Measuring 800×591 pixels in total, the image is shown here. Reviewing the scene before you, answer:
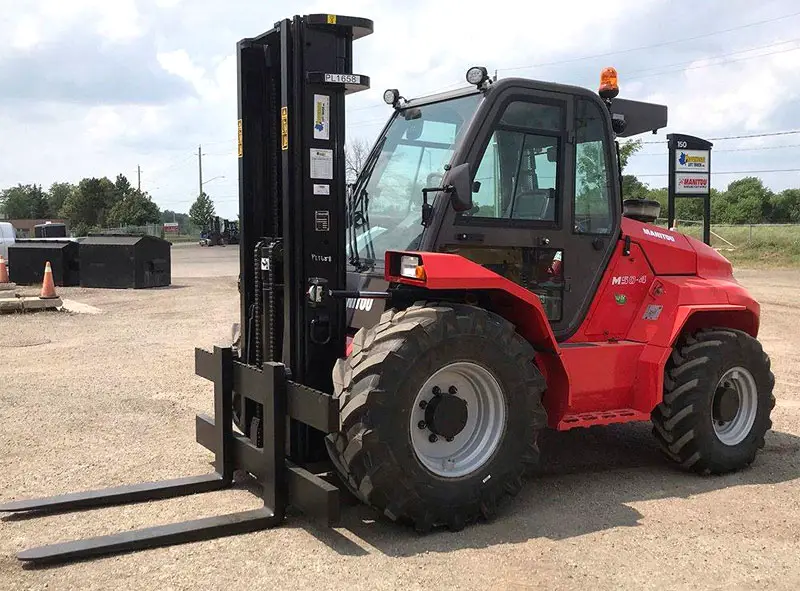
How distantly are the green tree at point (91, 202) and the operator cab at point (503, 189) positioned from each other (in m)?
83.9

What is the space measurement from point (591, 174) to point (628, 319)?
1.09 meters

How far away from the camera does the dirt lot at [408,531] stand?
3.67 meters

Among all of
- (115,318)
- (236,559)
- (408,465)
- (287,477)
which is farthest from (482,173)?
(115,318)

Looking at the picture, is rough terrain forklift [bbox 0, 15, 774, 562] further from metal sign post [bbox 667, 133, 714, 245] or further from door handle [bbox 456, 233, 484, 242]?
metal sign post [bbox 667, 133, 714, 245]

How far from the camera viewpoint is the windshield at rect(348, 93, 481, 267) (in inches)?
192

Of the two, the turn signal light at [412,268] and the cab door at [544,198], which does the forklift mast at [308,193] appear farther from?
the cab door at [544,198]

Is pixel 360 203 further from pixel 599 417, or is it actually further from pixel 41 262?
pixel 41 262

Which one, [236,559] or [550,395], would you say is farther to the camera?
[550,395]

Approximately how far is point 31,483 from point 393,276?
2.81 meters

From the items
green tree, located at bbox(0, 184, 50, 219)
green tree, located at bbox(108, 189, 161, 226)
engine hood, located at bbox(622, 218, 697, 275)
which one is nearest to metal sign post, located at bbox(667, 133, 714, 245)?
engine hood, located at bbox(622, 218, 697, 275)

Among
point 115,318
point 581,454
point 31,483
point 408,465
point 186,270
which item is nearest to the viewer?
point 408,465

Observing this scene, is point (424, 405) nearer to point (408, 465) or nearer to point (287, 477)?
point (408, 465)

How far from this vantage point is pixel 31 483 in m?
5.00

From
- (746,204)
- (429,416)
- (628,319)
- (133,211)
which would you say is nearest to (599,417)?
(628,319)
